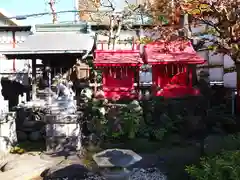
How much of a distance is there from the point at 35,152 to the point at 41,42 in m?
6.89

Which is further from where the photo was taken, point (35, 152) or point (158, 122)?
point (158, 122)

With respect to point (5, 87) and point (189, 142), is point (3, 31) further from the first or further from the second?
point (189, 142)

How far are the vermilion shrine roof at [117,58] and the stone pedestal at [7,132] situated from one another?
3.91 metres

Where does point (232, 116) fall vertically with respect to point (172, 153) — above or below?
above

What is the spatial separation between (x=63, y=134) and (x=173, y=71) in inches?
217

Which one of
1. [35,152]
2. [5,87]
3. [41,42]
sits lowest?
[35,152]

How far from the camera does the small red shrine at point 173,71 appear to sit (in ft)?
41.7

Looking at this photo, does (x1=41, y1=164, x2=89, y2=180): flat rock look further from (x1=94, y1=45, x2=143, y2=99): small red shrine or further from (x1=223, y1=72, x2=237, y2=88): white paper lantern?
(x1=223, y1=72, x2=237, y2=88): white paper lantern

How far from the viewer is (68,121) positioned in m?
10.0

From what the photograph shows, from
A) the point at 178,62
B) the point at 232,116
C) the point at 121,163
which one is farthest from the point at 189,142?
the point at 121,163

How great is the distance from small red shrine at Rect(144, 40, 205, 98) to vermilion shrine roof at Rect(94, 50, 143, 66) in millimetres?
496

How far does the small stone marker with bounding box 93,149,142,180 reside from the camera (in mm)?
5492

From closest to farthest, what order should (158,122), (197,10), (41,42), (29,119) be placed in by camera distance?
(197,10) < (158,122) < (29,119) < (41,42)

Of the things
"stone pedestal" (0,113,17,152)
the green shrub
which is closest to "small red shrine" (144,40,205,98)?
"stone pedestal" (0,113,17,152)
